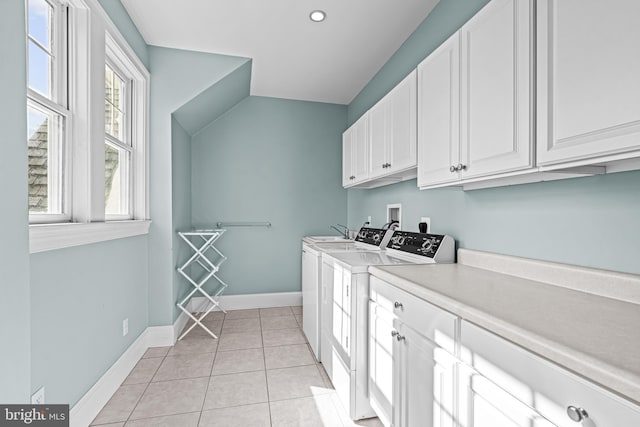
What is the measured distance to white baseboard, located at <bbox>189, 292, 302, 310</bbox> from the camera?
3729 mm

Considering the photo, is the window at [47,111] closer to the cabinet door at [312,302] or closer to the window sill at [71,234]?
the window sill at [71,234]

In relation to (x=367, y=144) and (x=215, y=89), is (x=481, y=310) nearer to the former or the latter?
(x=367, y=144)

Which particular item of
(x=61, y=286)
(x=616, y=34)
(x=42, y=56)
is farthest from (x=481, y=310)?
(x=42, y=56)

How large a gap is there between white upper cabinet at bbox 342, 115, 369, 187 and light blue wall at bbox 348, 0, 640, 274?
473 millimetres

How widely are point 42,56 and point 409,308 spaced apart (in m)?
2.24

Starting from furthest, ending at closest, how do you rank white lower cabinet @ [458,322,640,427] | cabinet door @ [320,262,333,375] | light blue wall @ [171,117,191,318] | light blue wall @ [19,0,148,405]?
1. light blue wall @ [171,117,191,318]
2. cabinet door @ [320,262,333,375]
3. light blue wall @ [19,0,148,405]
4. white lower cabinet @ [458,322,640,427]

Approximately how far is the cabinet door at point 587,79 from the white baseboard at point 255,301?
3.36 meters

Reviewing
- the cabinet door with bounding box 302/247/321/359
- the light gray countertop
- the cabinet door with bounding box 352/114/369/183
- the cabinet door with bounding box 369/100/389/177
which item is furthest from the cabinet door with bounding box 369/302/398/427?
the cabinet door with bounding box 352/114/369/183

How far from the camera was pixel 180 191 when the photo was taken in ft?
10.3

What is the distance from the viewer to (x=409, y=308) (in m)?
1.32

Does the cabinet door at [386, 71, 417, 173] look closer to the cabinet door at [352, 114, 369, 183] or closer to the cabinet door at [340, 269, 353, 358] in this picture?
the cabinet door at [352, 114, 369, 183]

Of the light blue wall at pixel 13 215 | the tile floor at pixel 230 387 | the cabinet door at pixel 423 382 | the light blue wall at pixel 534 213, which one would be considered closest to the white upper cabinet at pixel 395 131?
the light blue wall at pixel 534 213

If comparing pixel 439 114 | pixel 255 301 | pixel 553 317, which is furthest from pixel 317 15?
pixel 255 301

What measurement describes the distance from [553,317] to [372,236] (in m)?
1.97
